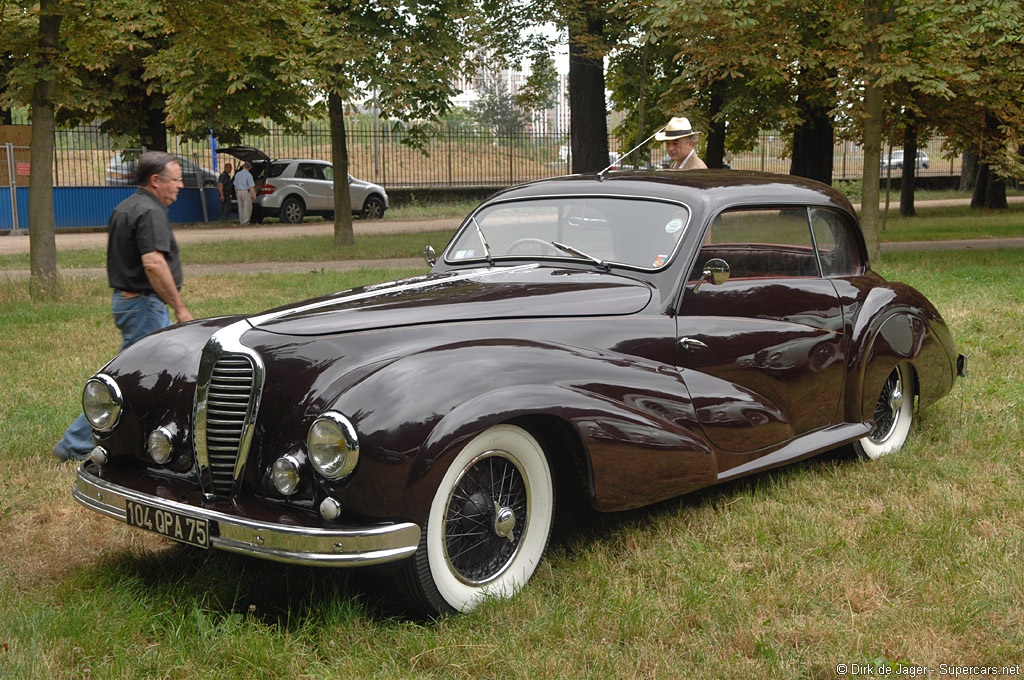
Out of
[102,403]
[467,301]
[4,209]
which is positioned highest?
[4,209]

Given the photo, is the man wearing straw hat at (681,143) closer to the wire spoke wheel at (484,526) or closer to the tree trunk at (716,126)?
the wire spoke wheel at (484,526)

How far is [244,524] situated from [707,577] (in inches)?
67.5

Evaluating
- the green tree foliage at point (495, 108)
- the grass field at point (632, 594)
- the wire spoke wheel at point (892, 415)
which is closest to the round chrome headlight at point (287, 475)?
the grass field at point (632, 594)

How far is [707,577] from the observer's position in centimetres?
370

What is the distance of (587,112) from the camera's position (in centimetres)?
1848

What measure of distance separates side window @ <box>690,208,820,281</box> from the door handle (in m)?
0.31

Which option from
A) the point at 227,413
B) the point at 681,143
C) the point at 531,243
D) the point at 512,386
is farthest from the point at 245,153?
the point at 512,386

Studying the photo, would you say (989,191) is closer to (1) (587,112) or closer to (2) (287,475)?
(1) (587,112)

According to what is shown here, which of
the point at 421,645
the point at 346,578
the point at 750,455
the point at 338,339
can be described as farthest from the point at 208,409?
the point at 750,455

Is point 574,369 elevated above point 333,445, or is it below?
above

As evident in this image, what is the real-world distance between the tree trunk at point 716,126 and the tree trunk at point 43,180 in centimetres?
1191

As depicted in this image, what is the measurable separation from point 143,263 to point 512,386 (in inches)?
106

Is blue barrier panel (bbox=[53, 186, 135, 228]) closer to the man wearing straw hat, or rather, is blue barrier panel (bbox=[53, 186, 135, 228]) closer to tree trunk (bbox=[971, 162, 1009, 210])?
the man wearing straw hat

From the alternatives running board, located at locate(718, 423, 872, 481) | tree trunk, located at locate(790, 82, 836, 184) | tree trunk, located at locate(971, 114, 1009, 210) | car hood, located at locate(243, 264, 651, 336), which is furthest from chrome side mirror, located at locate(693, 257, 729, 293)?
tree trunk, located at locate(971, 114, 1009, 210)
